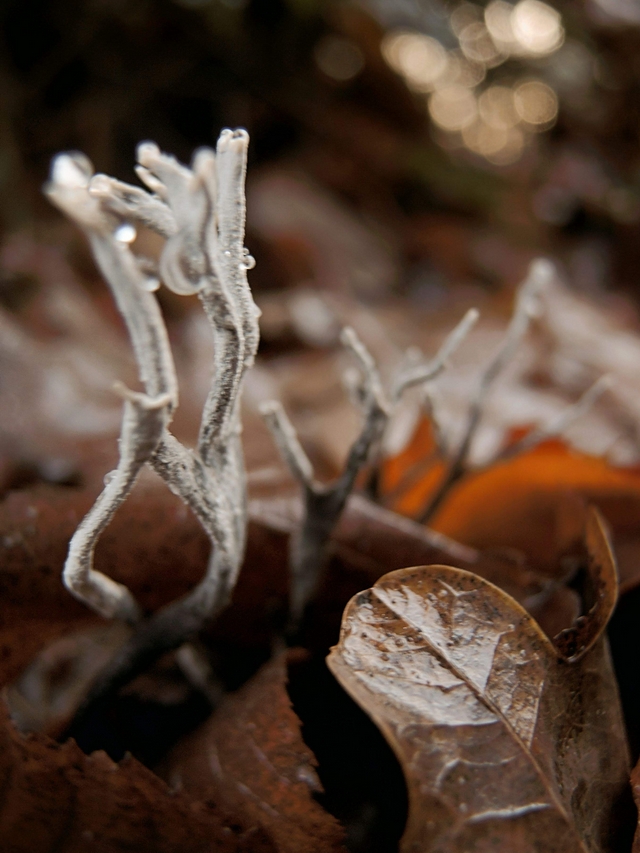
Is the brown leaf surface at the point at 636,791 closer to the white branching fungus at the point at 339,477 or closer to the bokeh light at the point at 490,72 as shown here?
the white branching fungus at the point at 339,477

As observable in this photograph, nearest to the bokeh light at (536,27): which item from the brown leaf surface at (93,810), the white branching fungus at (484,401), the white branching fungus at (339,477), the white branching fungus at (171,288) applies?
the white branching fungus at (484,401)

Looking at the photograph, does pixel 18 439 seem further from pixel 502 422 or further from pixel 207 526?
pixel 502 422

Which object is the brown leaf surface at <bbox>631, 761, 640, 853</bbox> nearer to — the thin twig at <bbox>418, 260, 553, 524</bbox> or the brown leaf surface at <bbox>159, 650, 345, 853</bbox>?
the brown leaf surface at <bbox>159, 650, 345, 853</bbox>

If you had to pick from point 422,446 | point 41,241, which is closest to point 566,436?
point 422,446

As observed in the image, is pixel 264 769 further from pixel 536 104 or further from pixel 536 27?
pixel 536 104

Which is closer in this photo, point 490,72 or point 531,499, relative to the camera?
point 531,499

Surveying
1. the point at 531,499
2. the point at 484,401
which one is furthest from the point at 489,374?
the point at 531,499
